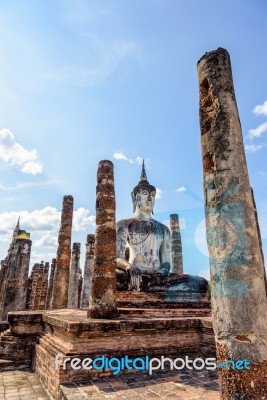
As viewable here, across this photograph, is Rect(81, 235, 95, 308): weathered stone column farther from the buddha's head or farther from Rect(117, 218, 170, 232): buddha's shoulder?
Rect(117, 218, 170, 232): buddha's shoulder

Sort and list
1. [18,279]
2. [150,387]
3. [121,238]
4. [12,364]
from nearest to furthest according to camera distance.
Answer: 1. [150,387]
2. [12,364]
3. [121,238]
4. [18,279]

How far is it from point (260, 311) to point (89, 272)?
48.3 ft

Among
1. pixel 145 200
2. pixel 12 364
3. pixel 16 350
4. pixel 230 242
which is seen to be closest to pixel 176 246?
pixel 145 200

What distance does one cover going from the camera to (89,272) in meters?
16.6

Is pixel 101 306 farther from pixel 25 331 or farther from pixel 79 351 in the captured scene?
pixel 25 331

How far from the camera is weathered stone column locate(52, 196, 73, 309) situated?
37.9 feet

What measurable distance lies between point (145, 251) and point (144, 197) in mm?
2181

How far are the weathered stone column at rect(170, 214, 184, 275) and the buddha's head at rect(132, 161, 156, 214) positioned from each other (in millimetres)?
5417

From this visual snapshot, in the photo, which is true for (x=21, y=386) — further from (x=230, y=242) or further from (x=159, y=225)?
(x=159, y=225)

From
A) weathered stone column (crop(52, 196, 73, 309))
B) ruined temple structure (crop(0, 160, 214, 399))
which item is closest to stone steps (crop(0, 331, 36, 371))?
ruined temple structure (crop(0, 160, 214, 399))

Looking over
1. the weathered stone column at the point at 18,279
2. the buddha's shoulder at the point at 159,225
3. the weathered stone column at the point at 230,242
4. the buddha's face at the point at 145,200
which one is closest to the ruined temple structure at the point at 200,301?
the weathered stone column at the point at 230,242

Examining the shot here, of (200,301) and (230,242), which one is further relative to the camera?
(200,301)

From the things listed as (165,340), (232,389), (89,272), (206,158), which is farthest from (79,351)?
(89,272)

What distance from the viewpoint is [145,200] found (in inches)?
455
